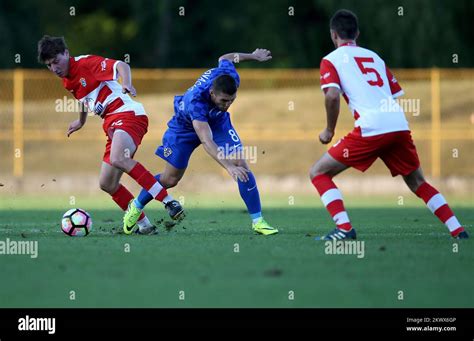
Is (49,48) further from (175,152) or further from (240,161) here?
(240,161)

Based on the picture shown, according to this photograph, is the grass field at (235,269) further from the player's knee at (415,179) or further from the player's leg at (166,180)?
the player's knee at (415,179)

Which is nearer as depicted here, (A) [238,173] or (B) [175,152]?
(A) [238,173]

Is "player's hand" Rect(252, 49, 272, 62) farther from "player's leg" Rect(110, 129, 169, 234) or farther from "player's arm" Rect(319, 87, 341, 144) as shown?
"player's arm" Rect(319, 87, 341, 144)

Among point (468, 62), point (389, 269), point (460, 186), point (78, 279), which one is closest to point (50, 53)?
point (78, 279)

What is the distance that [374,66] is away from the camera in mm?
9383

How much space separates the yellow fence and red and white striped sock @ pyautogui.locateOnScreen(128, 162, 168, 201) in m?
13.9

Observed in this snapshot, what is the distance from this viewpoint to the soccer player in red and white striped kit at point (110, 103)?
10609 mm

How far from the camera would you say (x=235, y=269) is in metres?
7.87

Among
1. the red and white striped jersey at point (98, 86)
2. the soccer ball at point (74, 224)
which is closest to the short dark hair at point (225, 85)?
the red and white striped jersey at point (98, 86)

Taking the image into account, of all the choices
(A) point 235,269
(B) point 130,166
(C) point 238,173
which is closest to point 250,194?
(C) point 238,173

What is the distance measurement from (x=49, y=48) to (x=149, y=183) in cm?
167

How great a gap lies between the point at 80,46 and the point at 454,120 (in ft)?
68.3

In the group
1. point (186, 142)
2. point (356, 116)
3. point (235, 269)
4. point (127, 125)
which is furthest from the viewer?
point (186, 142)
